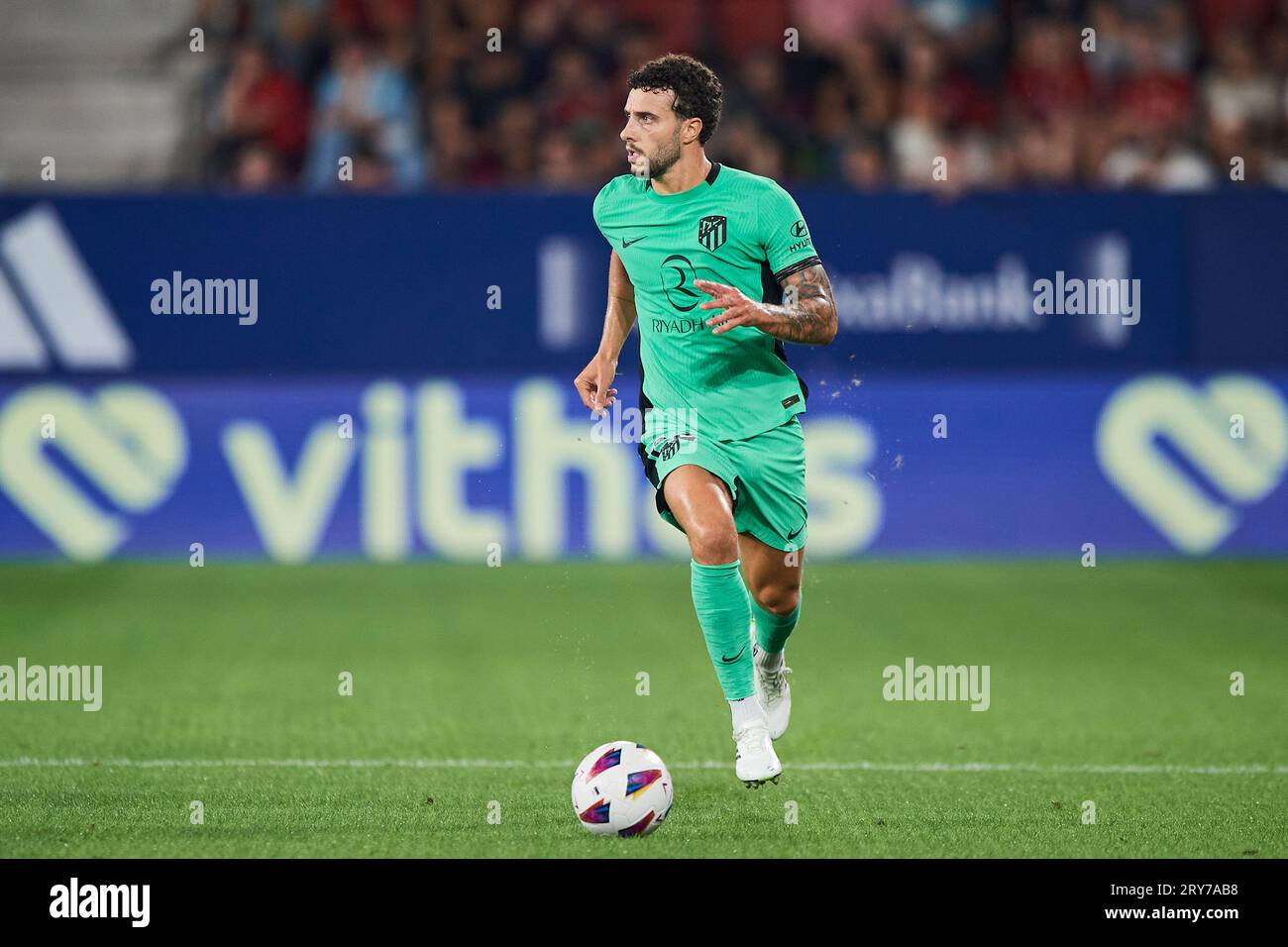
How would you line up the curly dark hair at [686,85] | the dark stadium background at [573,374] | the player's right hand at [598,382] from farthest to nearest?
the dark stadium background at [573,374], the player's right hand at [598,382], the curly dark hair at [686,85]

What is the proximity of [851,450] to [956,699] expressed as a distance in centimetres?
352

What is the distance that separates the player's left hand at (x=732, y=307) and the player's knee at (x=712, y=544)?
670 mm

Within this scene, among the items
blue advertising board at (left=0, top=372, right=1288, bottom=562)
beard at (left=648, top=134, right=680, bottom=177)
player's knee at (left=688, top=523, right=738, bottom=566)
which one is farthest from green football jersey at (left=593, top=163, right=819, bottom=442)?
blue advertising board at (left=0, top=372, right=1288, bottom=562)

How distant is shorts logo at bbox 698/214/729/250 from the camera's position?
6.32 m

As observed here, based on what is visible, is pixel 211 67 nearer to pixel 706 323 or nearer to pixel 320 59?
pixel 320 59

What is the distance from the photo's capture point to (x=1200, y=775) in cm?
684

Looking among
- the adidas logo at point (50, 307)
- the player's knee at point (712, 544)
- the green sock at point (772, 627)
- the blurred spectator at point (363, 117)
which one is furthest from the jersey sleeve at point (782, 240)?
the blurred spectator at point (363, 117)

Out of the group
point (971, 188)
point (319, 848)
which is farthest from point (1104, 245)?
point (319, 848)

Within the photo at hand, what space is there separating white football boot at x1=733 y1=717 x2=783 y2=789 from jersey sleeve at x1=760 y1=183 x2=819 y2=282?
1.43m

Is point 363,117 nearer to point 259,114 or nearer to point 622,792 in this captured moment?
point 259,114

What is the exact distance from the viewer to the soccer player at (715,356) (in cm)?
619

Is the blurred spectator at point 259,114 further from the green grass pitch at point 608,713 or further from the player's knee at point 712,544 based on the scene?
the player's knee at point 712,544

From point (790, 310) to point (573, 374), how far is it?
601 centimetres

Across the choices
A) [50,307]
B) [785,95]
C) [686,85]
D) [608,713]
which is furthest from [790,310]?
[785,95]
